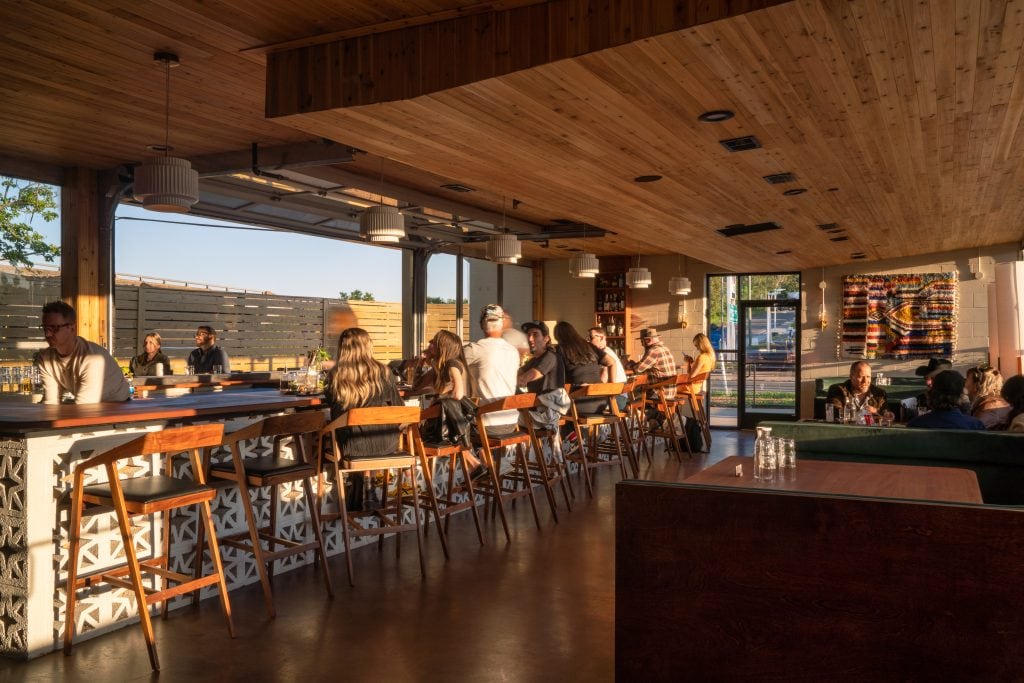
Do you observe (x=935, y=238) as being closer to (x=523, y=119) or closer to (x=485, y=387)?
(x=485, y=387)

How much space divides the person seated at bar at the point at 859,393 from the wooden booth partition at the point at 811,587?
3.30 meters

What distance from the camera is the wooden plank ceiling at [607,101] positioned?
319cm

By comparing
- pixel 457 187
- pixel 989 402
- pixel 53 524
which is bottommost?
pixel 53 524

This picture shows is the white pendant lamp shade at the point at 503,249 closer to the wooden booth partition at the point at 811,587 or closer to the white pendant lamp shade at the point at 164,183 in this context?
the white pendant lamp shade at the point at 164,183

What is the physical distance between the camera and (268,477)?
149 inches

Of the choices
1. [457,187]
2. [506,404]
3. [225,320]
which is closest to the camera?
[506,404]

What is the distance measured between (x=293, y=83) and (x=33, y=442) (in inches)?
79.9

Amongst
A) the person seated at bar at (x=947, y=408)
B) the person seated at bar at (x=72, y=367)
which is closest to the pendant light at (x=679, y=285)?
the person seated at bar at (x=947, y=408)

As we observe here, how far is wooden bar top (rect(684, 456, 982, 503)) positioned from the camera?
2.73 meters

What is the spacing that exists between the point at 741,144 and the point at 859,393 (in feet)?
7.04

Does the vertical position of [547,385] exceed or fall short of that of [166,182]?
it falls short

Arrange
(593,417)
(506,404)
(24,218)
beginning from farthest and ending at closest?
(24,218) → (593,417) → (506,404)

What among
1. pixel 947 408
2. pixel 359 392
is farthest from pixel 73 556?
pixel 947 408

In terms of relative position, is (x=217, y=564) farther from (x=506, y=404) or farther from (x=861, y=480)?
(x=861, y=480)
